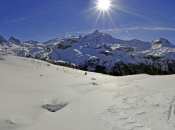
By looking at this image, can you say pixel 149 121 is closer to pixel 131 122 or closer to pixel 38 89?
pixel 131 122

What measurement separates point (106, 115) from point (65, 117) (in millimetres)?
1506

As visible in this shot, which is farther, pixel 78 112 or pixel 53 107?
pixel 53 107

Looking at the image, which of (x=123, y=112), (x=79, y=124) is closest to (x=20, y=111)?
(x=79, y=124)

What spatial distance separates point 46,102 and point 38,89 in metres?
1.90

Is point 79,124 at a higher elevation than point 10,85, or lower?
lower

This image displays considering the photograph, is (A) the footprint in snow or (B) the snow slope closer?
(B) the snow slope

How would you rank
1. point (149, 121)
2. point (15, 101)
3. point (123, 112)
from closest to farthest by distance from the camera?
point (149, 121) < point (123, 112) < point (15, 101)

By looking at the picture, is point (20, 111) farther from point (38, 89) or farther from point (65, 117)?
point (38, 89)

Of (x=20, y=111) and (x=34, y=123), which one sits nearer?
(x=34, y=123)

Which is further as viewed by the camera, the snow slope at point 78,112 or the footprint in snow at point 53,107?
the footprint in snow at point 53,107

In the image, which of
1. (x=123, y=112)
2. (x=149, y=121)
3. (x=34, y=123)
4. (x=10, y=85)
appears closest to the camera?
(x=149, y=121)

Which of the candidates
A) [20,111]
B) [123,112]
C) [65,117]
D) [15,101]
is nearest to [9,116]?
[20,111]

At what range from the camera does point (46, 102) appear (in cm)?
779

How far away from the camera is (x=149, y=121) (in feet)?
17.5
